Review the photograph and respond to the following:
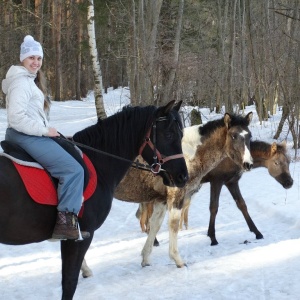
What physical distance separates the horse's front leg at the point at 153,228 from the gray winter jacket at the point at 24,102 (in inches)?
117

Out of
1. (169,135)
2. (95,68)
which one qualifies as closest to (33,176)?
(169,135)

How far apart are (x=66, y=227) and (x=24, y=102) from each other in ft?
3.54

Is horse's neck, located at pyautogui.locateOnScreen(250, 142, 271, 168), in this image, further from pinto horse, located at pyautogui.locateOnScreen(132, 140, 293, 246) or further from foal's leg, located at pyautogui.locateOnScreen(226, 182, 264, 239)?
foal's leg, located at pyautogui.locateOnScreen(226, 182, 264, 239)

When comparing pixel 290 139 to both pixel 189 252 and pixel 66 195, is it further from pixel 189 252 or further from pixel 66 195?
pixel 66 195

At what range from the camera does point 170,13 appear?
24.7 meters

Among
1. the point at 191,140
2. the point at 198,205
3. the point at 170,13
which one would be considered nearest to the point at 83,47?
the point at 170,13

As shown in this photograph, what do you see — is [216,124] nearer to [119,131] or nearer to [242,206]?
[242,206]

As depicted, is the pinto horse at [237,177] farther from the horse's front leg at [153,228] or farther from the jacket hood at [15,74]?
the jacket hood at [15,74]

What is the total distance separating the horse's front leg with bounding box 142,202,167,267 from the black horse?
1941mm

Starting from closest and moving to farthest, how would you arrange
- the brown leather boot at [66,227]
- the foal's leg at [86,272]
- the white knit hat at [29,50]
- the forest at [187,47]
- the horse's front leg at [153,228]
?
1. the brown leather boot at [66,227]
2. the white knit hat at [29,50]
3. the foal's leg at [86,272]
4. the horse's front leg at [153,228]
5. the forest at [187,47]

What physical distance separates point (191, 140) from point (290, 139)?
1252 cm

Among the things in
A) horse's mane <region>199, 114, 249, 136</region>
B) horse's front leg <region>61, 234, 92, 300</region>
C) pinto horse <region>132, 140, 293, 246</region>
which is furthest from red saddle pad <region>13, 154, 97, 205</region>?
pinto horse <region>132, 140, 293, 246</region>

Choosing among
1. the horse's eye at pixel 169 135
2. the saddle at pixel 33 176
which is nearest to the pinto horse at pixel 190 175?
the horse's eye at pixel 169 135

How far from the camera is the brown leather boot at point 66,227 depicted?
3.97m
